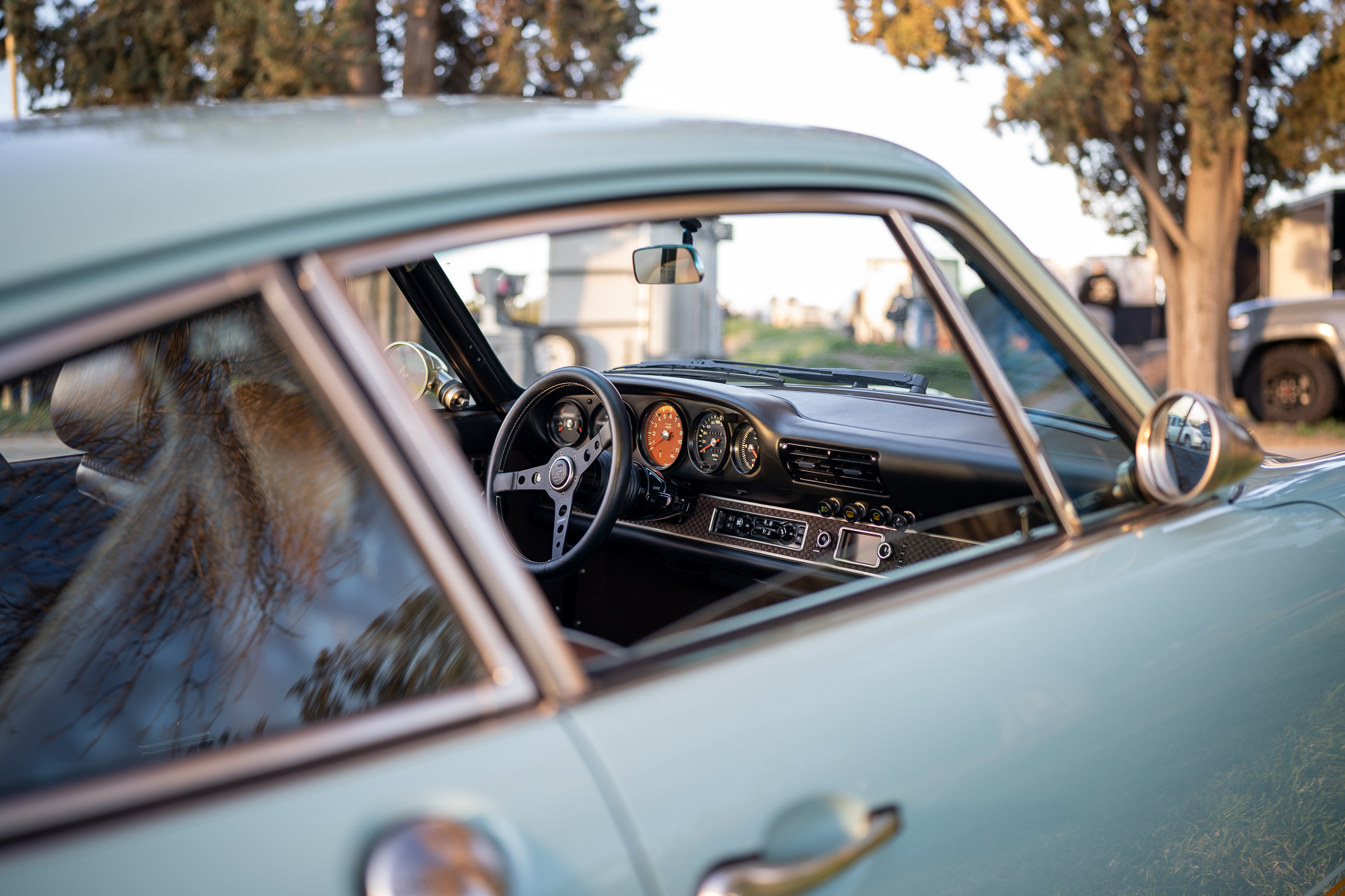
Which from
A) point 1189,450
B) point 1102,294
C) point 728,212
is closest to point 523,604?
point 728,212

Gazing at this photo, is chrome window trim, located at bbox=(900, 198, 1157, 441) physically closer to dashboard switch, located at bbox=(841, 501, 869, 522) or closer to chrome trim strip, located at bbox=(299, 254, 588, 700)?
chrome trim strip, located at bbox=(299, 254, 588, 700)

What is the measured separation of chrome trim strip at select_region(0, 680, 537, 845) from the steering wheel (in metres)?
1.75

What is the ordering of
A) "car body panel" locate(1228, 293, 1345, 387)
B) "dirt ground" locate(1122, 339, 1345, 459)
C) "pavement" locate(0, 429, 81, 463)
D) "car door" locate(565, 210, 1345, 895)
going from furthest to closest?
"car body panel" locate(1228, 293, 1345, 387), "dirt ground" locate(1122, 339, 1345, 459), "pavement" locate(0, 429, 81, 463), "car door" locate(565, 210, 1345, 895)

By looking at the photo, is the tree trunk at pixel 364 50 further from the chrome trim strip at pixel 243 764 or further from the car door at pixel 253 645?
the chrome trim strip at pixel 243 764

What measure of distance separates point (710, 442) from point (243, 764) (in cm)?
245

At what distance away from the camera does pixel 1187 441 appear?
1.65 metres

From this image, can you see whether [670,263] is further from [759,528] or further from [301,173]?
[301,173]

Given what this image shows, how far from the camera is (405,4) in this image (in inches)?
439

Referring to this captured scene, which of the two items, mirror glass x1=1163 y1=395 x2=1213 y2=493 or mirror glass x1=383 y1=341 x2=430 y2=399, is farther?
mirror glass x1=383 y1=341 x2=430 y2=399

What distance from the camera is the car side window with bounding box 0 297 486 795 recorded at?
1.06 meters

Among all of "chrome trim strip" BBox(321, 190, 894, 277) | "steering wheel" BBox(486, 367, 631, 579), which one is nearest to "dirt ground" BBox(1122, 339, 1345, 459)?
"steering wheel" BBox(486, 367, 631, 579)

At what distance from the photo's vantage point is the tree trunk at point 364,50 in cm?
1020

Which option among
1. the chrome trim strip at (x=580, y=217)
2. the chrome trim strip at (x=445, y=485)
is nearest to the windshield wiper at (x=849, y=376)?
the chrome trim strip at (x=580, y=217)

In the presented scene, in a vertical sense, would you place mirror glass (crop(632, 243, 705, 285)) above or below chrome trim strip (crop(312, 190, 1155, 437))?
above
